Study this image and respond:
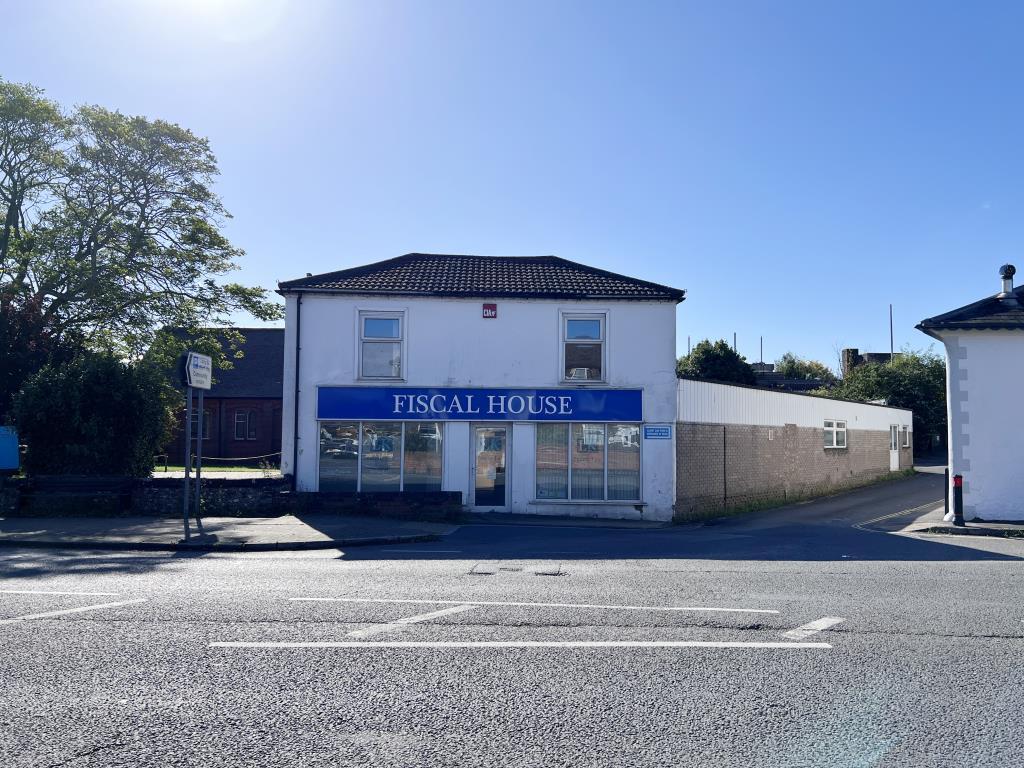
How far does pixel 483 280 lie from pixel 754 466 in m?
9.67

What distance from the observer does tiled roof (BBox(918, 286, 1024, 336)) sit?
18.2 m

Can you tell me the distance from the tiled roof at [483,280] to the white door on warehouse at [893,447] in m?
22.7

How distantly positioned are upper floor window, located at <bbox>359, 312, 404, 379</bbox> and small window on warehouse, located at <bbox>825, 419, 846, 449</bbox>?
17.2 m

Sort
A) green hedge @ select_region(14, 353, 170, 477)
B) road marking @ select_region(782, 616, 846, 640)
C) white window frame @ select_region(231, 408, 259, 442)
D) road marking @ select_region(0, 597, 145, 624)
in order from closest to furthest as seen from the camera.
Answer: road marking @ select_region(782, 616, 846, 640)
road marking @ select_region(0, 597, 145, 624)
green hedge @ select_region(14, 353, 170, 477)
white window frame @ select_region(231, 408, 259, 442)

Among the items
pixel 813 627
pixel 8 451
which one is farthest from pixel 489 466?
pixel 813 627

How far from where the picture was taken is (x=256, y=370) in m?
47.4

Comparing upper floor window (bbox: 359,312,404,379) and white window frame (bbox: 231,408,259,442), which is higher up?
upper floor window (bbox: 359,312,404,379)

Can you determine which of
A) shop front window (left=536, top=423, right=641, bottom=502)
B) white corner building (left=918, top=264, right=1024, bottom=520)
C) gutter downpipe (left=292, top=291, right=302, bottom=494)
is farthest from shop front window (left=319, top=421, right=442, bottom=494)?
white corner building (left=918, top=264, right=1024, bottom=520)

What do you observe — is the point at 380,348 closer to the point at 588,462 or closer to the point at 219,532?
the point at 588,462

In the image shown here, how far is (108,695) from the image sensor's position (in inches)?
205

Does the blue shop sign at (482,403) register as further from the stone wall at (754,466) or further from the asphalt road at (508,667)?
the asphalt road at (508,667)

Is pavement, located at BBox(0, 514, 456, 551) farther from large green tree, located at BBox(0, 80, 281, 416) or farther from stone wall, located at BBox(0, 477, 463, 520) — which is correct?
large green tree, located at BBox(0, 80, 281, 416)

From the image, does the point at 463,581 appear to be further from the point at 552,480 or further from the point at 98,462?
the point at 98,462

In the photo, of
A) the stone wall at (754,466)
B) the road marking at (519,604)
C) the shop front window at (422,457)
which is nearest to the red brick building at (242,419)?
the shop front window at (422,457)
